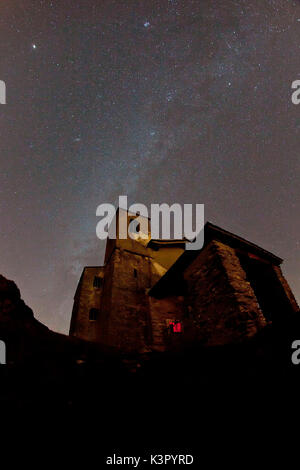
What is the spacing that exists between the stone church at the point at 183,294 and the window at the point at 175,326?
5 cm

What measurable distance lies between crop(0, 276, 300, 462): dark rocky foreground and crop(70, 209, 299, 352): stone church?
264 cm

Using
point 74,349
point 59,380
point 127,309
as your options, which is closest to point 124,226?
point 127,309

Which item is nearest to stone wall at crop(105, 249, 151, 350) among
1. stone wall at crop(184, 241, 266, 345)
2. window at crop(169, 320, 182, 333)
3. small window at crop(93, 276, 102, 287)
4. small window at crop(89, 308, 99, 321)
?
window at crop(169, 320, 182, 333)

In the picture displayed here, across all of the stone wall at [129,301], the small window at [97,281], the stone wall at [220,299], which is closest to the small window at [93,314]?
the small window at [97,281]

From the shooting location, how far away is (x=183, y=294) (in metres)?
14.0

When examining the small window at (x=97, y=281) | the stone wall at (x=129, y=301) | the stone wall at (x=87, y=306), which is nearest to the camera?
the stone wall at (x=129, y=301)

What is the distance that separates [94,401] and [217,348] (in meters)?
2.64

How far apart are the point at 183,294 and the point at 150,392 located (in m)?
10.9

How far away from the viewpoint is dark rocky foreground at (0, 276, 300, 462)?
2.50 metres

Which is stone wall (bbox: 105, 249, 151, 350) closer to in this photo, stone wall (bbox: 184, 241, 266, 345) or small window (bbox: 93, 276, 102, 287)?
small window (bbox: 93, 276, 102, 287)

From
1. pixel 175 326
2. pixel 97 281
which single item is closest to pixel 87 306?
pixel 97 281

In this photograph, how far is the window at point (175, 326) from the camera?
42.9 feet

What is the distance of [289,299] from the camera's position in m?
9.20

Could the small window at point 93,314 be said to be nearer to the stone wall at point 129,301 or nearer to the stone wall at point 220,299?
the stone wall at point 129,301
